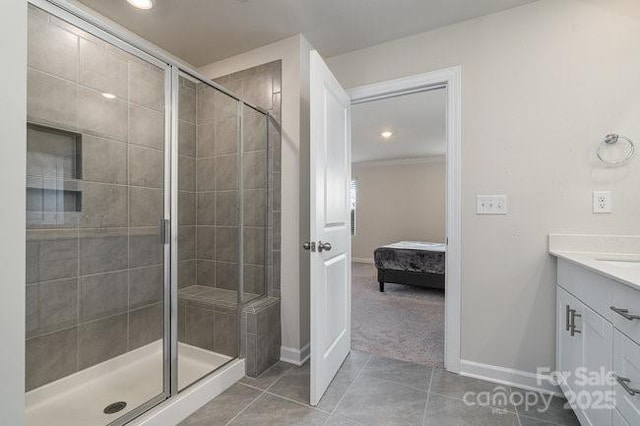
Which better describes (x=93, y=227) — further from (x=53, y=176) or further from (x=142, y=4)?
(x=142, y=4)

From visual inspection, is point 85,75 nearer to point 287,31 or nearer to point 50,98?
point 50,98

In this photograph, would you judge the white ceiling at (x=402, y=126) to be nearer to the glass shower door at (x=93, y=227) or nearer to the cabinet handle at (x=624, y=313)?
the cabinet handle at (x=624, y=313)

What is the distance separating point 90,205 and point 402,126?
12.5 ft

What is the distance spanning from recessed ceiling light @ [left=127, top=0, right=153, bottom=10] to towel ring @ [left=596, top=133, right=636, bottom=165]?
2835mm

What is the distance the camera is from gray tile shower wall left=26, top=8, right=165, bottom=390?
1639 millimetres

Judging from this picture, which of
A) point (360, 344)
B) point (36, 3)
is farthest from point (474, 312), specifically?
point (36, 3)

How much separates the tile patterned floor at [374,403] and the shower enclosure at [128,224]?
316mm

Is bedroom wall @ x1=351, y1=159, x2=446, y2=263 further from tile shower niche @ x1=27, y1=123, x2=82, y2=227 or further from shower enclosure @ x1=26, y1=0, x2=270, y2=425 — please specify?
tile shower niche @ x1=27, y1=123, x2=82, y2=227

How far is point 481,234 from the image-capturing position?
1.94 metres

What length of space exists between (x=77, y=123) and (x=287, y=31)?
4.97 feet

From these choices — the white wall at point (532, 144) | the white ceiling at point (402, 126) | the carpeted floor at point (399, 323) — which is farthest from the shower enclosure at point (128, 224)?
the white ceiling at point (402, 126)

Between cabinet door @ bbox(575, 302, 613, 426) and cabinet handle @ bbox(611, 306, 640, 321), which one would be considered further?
cabinet door @ bbox(575, 302, 613, 426)

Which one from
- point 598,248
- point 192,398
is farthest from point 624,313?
point 192,398

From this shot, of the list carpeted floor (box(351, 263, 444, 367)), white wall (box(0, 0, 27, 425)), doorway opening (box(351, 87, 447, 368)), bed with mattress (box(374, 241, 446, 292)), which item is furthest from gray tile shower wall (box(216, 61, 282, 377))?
bed with mattress (box(374, 241, 446, 292))
